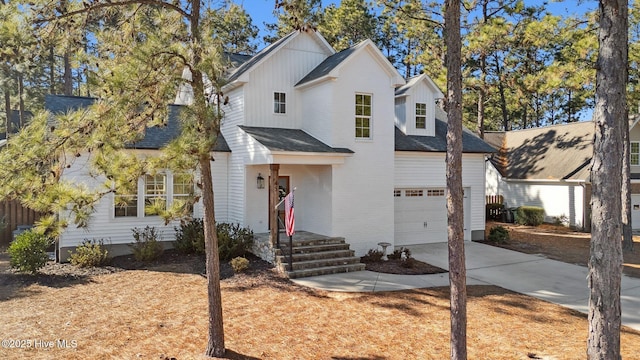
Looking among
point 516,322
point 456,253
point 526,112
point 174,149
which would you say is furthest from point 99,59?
point 526,112

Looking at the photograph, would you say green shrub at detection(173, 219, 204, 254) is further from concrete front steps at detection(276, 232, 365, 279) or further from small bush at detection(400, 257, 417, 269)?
small bush at detection(400, 257, 417, 269)

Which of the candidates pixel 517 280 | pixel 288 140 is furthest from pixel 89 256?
pixel 517 280

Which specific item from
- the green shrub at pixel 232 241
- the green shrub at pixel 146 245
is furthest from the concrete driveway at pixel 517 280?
the green shrub at pixel 146 245

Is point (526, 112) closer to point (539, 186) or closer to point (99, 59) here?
point (539, 186)

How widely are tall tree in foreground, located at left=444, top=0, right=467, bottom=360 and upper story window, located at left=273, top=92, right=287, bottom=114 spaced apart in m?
9.43

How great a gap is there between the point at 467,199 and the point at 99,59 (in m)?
15.0

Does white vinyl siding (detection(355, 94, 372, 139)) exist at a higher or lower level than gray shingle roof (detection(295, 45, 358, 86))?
lower

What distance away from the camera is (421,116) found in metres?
17.3

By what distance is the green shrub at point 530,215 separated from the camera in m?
22.7

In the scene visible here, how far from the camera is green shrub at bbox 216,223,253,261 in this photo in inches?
499

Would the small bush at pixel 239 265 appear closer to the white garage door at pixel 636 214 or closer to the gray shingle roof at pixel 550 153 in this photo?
the gray shingle roof at pixel 550 153

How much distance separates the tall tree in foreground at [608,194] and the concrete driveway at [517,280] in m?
4.24

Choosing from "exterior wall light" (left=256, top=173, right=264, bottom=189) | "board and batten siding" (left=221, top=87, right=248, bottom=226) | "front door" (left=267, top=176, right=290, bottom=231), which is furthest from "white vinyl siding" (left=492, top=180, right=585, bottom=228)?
"board and batten siding" (left=221, top=87, right=248, bottom=226)

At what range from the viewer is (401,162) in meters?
15.9
